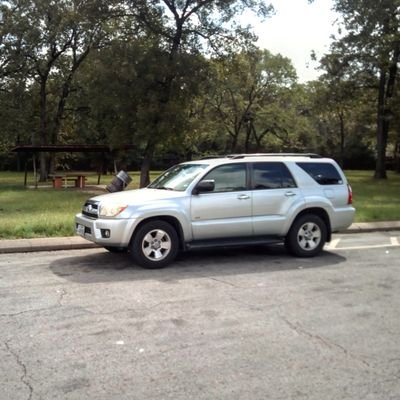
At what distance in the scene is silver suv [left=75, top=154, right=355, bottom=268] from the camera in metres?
8.18

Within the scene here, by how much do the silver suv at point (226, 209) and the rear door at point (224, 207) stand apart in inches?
0.6

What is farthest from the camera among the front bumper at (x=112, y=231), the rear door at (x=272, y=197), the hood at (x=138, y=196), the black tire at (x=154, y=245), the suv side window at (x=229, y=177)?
the rear door at (x=272, y=197)

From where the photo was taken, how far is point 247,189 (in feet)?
29.6

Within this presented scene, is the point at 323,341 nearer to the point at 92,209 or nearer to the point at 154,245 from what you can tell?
the point at 154,245

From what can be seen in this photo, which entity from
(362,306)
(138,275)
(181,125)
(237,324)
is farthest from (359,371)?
(181,125)

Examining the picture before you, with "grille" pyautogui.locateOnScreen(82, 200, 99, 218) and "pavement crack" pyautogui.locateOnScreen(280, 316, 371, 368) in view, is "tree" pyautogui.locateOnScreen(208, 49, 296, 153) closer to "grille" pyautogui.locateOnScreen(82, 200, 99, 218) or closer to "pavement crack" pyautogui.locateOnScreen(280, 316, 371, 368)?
"grille" pyautogui.locateOnScreen(82, 200, 99, 218)

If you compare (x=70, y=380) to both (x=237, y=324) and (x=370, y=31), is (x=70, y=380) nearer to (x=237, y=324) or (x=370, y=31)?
(x=237, y=324)

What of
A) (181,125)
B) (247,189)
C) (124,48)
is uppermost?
(124,48)

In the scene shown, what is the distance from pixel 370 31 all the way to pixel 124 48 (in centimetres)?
1745

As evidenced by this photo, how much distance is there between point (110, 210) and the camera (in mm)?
8156

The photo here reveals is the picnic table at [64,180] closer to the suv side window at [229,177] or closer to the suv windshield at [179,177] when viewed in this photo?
the suv windshield at [179,177]

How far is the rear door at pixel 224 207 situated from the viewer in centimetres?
857

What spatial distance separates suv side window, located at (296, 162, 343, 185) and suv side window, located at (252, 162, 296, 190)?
1.26 feet

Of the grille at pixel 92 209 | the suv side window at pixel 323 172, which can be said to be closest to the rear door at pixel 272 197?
the suv side window at pixel 323 172
